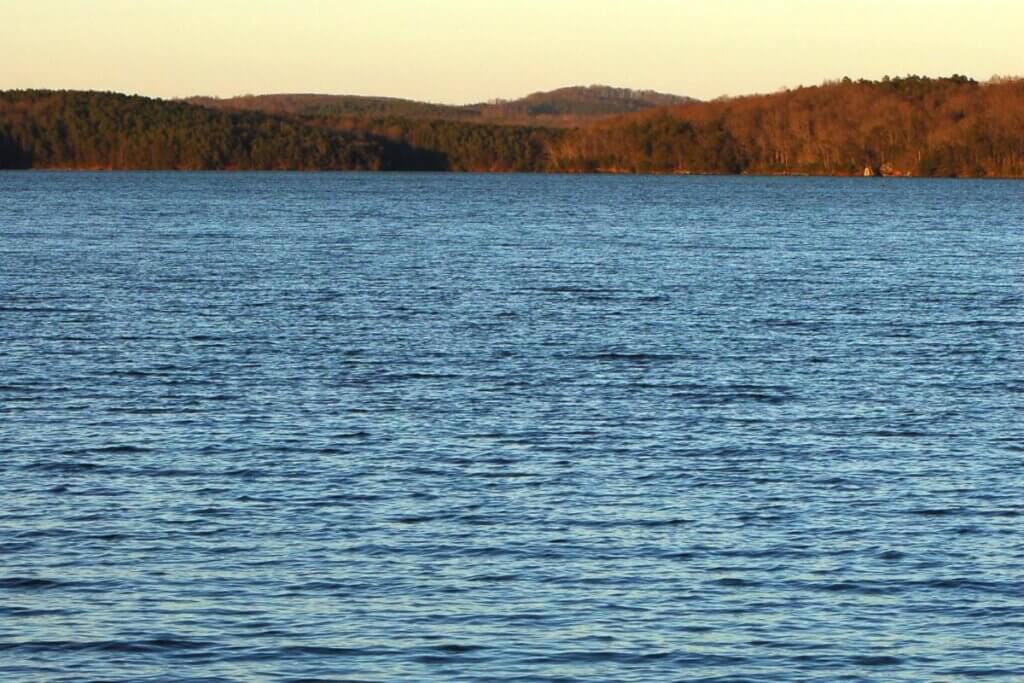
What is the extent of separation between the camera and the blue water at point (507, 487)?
20.0 meters

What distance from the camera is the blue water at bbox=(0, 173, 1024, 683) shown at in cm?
1998

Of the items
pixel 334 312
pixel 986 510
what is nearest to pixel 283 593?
pixel 986 510

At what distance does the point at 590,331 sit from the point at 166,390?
58.5 feet

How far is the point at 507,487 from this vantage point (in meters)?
28.0

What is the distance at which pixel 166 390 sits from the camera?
38531mm

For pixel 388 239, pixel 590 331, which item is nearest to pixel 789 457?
pixel 590 331

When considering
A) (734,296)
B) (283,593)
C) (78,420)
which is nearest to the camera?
(283,593)

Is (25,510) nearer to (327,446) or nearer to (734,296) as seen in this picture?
(327,446)

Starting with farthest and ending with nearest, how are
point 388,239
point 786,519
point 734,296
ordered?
point 388,239 → point 734,296 → point 786,519

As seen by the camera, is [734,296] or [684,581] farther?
[734,296]

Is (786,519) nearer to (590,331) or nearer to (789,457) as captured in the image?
(789,457)

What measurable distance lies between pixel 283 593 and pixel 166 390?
17521mm

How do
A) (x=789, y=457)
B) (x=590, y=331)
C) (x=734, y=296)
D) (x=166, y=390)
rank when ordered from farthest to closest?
(x=734, y=296) → (x=590, y=331) → (x=166, y=390) → (x=789, y=457)

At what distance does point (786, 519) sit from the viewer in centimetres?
2602
